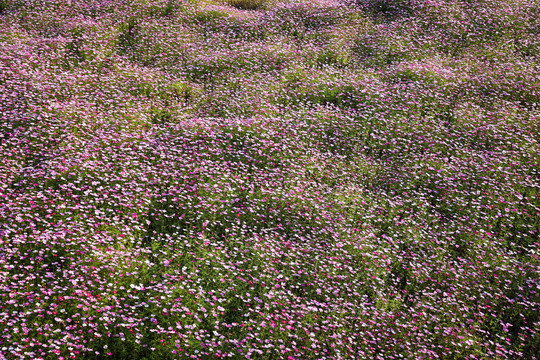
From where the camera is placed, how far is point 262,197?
7.84m

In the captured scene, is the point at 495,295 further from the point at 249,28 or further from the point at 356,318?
the point at 249,28

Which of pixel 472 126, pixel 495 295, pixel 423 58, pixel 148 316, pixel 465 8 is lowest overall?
pixel 495 295

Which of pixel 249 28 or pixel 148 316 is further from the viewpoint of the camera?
pixel 249 28

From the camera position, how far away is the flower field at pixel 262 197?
5.45 m

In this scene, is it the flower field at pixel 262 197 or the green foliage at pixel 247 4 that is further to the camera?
the green foliage at pixel 247 4

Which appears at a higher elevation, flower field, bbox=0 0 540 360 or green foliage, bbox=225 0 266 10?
green foliage, bbox=225 0 266 10

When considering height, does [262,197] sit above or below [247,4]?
below

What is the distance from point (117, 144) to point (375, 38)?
10544mm

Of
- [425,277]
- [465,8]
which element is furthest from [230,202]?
[465,8]

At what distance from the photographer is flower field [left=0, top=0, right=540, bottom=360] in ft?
17.9

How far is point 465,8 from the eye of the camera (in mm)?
17125

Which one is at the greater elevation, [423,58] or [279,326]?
[423,58]

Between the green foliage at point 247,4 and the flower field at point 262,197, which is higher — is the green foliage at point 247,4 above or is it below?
above

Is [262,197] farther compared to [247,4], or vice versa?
[247,4]
